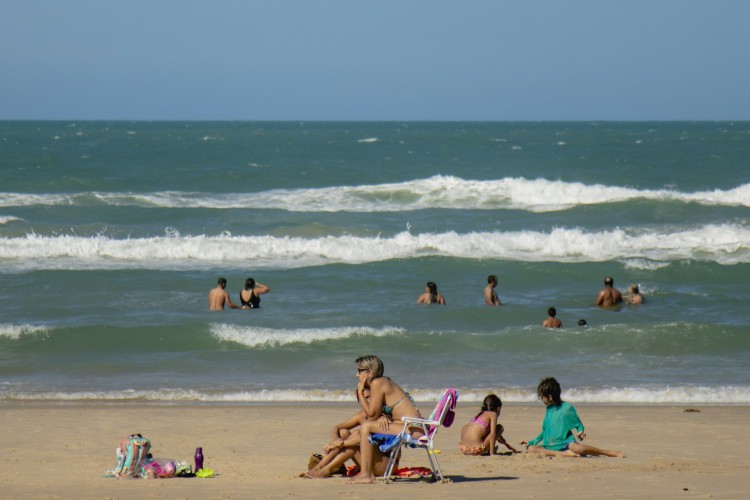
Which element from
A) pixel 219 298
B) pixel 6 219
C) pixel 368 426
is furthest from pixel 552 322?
pixel 6 219

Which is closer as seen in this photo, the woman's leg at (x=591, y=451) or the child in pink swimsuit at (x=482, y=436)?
the woman's leg at (x=591, y=451)

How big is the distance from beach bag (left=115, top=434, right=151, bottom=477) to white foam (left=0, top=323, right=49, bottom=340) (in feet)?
24.0

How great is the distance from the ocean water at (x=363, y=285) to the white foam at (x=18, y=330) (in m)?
0.03

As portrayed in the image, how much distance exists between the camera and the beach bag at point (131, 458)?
7.39 meters

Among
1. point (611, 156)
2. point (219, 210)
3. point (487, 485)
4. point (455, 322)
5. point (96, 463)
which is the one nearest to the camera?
point (487, 485)

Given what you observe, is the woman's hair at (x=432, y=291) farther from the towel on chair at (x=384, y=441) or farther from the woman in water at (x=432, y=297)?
the towel on chair at (x=384, y=441)

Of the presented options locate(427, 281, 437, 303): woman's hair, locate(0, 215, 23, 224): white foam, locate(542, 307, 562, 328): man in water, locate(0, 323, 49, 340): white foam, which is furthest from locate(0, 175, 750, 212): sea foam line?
locate(0, 323, 49, 340): white foam

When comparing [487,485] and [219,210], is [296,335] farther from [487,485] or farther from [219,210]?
[219,210]

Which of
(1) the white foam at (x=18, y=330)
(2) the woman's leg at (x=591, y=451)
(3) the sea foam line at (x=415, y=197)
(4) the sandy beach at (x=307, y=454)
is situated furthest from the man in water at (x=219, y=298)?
(3) the sea foam line at (x=415, y=197)

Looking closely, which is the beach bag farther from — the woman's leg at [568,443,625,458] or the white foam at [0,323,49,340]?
the white foam at [0,323,49,340]

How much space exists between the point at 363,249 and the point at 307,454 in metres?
14.0

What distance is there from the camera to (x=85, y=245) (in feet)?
71.9

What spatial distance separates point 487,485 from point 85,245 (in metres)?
16.7

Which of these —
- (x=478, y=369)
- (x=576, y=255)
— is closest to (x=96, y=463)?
(x=478, y=369)
